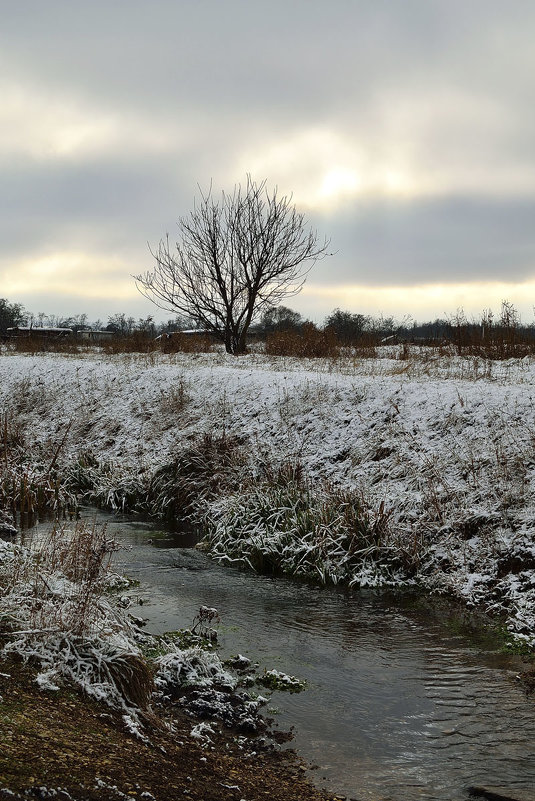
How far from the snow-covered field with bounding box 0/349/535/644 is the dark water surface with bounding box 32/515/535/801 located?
0.94 meters

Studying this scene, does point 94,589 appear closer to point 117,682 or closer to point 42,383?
point 117,682

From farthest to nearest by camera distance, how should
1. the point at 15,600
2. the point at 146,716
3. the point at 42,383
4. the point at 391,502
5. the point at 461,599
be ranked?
1. the point at 42,383
2. the point at 391,502
3. the point at 461,599
4. the point at 15,600
5. the point at 146,716

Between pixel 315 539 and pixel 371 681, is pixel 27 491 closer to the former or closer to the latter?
pixel 315 539

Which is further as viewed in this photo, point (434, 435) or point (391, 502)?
point (434, 435)

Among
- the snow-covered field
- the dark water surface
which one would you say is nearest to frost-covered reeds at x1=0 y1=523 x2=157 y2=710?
the dark water surface

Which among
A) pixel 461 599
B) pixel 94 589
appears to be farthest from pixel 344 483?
pixel 94 589

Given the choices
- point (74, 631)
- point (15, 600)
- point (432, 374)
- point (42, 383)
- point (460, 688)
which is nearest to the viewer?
point (74, 631)

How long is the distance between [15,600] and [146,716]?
54.6 inches

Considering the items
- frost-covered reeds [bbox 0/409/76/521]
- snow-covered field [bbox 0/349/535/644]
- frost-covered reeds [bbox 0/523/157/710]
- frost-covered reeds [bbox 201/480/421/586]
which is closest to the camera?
frost-covered reeds [bbox 0/523/157/710]

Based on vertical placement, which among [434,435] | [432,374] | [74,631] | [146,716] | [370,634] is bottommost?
[370,634]

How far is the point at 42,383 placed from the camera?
20000mm

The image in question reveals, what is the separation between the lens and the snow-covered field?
7898mm

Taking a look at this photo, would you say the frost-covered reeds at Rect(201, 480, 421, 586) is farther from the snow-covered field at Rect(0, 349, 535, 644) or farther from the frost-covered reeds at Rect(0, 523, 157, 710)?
the frost-covered reeds at Rect(0, 523, 157, 710)

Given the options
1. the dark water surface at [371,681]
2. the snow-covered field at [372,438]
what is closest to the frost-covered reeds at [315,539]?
the snow-covered field at [372,438]
